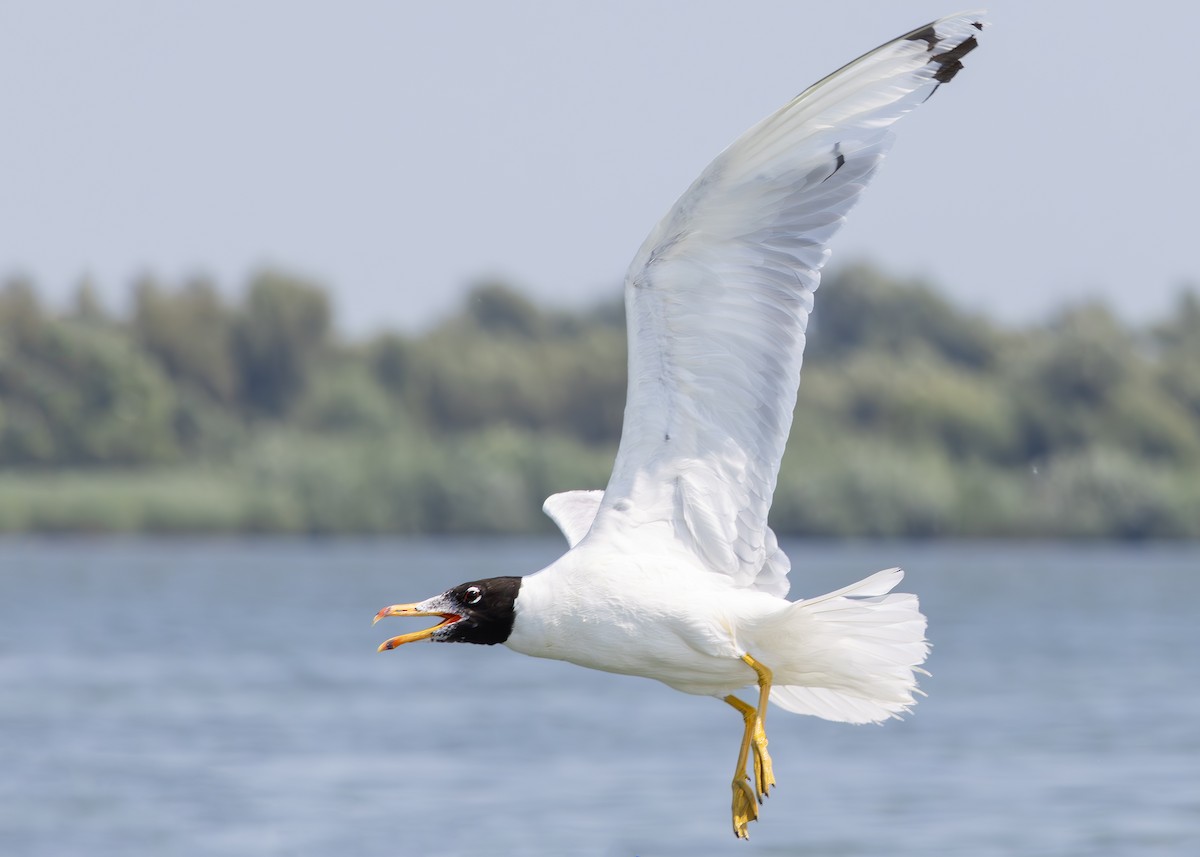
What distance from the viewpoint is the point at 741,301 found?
729cm

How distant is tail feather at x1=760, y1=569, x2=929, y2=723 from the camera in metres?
7.33

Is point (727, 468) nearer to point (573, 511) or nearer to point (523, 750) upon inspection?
point (573, 511)

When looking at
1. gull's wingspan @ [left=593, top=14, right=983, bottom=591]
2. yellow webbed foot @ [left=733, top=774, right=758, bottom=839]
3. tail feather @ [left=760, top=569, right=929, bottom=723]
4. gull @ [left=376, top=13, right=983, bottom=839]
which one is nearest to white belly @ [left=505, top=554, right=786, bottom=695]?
gull @ [left=376, top=13, right=983, bottom=839]

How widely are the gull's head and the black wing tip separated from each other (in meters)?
2.34

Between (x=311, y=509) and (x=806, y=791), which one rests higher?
(x=311, y=509)

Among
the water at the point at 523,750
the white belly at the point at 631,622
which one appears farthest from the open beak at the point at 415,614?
the water at the point at 523,750

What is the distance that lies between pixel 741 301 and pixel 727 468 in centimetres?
64

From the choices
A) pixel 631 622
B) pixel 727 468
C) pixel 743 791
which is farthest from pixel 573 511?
pixel 743 791

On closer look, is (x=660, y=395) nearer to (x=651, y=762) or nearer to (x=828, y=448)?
(x=651, y=762)

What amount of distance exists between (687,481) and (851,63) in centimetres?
164

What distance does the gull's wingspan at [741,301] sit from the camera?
6914 millimetres

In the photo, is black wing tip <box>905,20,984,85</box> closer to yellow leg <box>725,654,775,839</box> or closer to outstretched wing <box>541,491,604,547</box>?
yellow leg <box>725,654,775,839</box>

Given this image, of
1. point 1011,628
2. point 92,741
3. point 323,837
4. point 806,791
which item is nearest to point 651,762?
point 806,791

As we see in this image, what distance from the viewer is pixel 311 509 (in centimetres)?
4784
